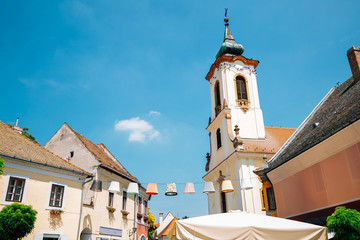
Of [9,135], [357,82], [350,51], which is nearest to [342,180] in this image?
[357,82]

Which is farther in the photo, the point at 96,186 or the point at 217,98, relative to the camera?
the point at 217,98

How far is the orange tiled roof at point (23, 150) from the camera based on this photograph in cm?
1472

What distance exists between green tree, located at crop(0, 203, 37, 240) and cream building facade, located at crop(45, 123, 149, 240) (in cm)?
533

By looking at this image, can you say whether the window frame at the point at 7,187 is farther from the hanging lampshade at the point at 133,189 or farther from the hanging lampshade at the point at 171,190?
the hanging lampshade at the point at 171,190

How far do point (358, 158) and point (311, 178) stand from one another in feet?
9.24

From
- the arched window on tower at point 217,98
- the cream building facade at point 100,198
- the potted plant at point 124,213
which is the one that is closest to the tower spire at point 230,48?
the arched window on tower at point 217,98

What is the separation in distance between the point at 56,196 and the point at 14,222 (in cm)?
512

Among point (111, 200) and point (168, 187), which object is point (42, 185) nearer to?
point (111, 200)

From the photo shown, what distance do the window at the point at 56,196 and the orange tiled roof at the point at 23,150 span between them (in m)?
1.15

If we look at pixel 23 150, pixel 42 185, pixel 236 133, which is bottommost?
pixel 42 185

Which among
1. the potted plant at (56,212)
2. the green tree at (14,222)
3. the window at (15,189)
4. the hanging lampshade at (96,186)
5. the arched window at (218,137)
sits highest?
the arched window at (218,137)

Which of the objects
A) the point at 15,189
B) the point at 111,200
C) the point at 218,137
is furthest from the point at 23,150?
the point at 218,137

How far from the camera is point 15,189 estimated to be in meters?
14.2

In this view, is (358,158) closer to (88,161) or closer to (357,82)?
(357,82)
